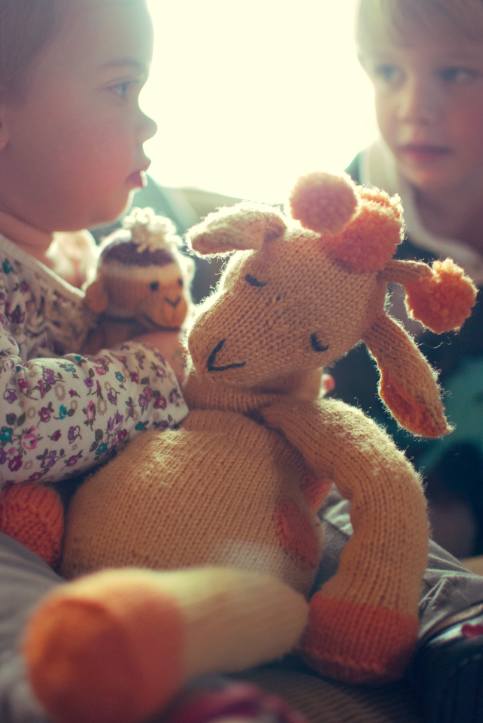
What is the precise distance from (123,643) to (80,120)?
564 mm

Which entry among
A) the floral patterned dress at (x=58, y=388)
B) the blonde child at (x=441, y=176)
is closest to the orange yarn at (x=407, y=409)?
the blonde child at (x=441, y=176)

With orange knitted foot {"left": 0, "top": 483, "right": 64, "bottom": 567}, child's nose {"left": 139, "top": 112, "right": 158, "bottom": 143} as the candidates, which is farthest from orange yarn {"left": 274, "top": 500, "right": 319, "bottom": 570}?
child's nose {"left": 139, "top": 112, "right": 158, "bottom": 143}

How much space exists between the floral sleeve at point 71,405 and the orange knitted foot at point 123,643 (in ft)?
0.74

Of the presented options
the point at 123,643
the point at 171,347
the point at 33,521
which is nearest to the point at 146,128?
the point at 171,347

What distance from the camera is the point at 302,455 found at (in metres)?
0.53

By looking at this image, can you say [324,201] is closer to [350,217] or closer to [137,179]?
[350,217]

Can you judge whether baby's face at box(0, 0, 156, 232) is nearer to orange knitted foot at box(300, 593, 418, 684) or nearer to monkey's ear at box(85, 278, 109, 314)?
monkey's ear at box(85, 278, 109, 314)

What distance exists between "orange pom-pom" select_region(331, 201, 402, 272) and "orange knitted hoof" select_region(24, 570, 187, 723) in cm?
33

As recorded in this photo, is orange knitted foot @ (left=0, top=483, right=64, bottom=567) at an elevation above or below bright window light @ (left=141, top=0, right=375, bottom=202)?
below

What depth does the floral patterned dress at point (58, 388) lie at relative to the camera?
18.3 inches

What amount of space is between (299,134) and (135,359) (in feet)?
2.32

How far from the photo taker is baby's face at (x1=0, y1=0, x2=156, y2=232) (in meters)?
0.57

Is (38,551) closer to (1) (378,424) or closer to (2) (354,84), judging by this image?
(1) (378,424)

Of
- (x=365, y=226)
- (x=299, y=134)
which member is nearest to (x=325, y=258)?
(x=365, y=226)
